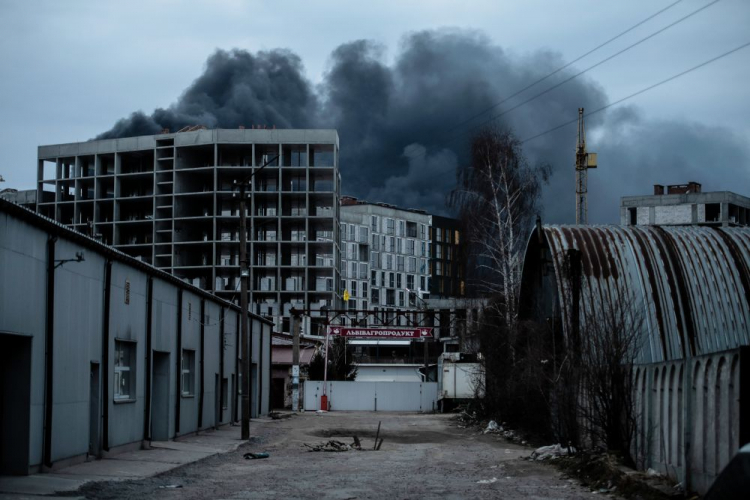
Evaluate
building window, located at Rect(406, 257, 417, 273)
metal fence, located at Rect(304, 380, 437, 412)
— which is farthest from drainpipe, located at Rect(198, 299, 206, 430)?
building window, located at Rect(406, 257, 417, 273)

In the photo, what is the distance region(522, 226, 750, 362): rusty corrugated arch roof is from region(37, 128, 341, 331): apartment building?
7045 centimetres

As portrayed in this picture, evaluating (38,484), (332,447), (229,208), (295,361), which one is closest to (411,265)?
(229,208)

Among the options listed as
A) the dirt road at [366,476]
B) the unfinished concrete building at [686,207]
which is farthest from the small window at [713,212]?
the dirt road at [366,476]

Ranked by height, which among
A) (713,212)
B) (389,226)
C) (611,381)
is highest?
(389,226)

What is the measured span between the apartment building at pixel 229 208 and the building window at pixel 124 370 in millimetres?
72545

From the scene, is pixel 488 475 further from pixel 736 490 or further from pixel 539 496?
pixel 736 490

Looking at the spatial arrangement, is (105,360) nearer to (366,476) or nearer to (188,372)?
(366,476)

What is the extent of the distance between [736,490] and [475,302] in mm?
45041

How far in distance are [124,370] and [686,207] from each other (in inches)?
4137

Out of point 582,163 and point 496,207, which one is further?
point 582,163

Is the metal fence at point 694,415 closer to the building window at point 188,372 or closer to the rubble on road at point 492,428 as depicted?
the building window at point 188,372

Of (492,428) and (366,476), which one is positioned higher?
(366,476)

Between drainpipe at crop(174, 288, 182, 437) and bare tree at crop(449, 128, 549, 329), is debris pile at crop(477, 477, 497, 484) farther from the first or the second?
bare tree at crop(449, 128, 549, 329)

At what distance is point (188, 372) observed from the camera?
30078 mm
